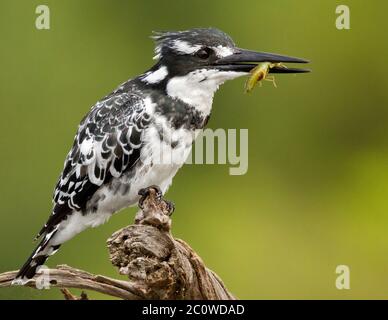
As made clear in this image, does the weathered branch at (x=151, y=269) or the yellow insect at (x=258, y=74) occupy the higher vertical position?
the yellow insect at (x=258, y=74)

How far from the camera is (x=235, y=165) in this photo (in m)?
6.88

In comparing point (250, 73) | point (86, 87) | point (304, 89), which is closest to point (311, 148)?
point (304, 89)

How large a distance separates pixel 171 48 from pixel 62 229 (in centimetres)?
105

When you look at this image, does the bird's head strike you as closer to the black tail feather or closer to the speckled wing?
the speckled wing

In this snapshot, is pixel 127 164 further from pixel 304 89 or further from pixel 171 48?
pixel 304 89

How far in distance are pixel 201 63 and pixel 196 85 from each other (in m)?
0.11

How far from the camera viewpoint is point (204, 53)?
5008 mm

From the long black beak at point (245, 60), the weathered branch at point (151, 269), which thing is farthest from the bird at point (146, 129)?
the weathered branch at point (151, 269)

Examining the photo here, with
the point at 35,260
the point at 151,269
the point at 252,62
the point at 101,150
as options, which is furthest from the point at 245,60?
the point at 35,260

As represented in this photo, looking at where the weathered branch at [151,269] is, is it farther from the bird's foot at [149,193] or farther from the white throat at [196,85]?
the white throat at [196,85]

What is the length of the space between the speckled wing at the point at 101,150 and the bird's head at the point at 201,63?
0.21 meters

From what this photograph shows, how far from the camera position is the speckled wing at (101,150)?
16.4 ft

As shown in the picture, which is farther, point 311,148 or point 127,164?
point 311,148

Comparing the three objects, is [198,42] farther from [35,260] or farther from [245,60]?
[35,260]
